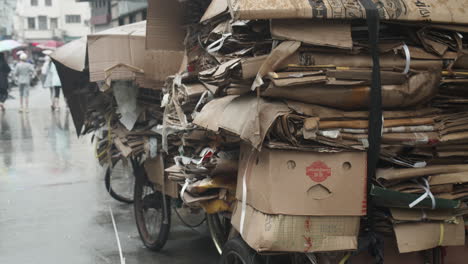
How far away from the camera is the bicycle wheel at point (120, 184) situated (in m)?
7.41

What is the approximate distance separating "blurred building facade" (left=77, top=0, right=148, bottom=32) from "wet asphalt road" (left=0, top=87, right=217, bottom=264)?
6.88 m

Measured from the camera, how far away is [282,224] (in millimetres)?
2732

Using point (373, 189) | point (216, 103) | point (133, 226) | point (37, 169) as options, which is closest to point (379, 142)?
point (373, 189)

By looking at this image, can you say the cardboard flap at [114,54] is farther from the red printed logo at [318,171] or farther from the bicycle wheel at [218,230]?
the red printed logo at [318,171]

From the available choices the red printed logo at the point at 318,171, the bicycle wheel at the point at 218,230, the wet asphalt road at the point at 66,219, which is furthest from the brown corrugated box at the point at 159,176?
the red printed logo at the point at 318,171

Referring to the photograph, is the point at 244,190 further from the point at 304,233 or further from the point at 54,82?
the point at 54,82

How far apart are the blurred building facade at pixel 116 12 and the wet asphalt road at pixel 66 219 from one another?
6883 millimetres

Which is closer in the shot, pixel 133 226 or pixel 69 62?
pixel 69 62

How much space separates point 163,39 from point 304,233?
268 cm

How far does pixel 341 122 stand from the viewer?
2.76 meters

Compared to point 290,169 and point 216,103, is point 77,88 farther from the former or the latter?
point 290,169

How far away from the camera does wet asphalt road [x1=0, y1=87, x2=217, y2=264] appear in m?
5.44

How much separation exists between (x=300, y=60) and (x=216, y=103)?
93cm

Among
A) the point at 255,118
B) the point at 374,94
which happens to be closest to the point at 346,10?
the point at 374,94
